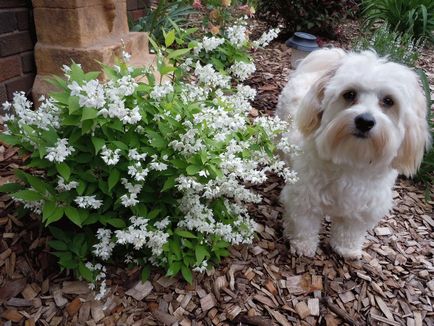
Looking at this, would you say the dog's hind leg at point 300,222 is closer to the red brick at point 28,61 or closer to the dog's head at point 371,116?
the dog's head at point 371,116

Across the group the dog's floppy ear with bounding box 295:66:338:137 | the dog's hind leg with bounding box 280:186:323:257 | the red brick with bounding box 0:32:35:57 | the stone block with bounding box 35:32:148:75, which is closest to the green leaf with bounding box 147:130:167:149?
the dog's floppy ear with bounding box 295:66:338:137

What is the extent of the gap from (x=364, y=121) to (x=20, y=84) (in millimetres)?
2322

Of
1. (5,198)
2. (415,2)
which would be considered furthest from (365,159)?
(415,2)

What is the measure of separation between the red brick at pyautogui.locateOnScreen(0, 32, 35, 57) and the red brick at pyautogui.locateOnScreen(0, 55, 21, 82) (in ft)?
0.13

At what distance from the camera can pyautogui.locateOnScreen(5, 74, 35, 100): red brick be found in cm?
270

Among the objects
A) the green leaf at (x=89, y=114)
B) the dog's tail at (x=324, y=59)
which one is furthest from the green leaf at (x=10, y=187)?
the dog's tail at (x=324, y=59)

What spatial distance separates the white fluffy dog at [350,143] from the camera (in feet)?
6.18

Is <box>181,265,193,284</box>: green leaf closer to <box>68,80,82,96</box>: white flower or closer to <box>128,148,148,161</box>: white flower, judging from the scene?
<box>128,148,148,161</box>: white flower

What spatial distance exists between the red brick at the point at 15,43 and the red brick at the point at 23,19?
0.13 ft

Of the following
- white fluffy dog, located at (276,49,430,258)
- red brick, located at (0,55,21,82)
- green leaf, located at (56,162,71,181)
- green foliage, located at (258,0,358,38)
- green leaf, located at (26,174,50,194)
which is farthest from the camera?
green foliage, located at (258,0,358,38)

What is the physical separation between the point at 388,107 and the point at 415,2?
5546mm

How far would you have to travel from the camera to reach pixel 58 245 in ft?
6.10

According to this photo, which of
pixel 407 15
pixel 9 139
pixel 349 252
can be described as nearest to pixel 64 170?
pixel 9 139

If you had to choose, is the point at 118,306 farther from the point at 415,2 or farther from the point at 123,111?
the point at 415,2
